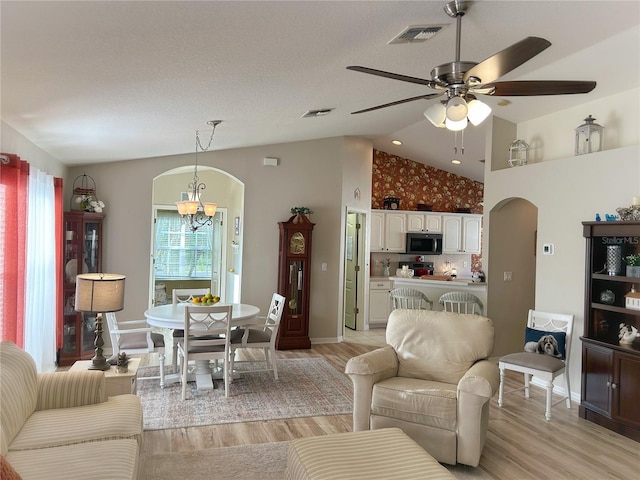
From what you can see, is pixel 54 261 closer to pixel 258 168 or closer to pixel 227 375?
pixel 227 375

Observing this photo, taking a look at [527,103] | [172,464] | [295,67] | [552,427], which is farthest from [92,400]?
[527,103]

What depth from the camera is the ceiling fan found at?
2385mm

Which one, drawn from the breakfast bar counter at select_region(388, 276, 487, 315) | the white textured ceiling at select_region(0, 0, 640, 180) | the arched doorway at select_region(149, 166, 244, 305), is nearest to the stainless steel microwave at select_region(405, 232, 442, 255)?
the breakfast bar counter at select_region(388, 276, 487, 315)

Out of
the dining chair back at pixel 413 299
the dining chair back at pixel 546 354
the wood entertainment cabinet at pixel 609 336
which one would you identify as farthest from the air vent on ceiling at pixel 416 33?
the dining chair back at pixel 413 299

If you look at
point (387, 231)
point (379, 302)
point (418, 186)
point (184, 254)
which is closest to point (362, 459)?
point (379, 302)

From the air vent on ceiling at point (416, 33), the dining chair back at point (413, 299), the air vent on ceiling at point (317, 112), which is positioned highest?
the air vent on ceiling at point (416, 33)

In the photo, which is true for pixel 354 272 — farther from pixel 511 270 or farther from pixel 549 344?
pixel 549 344

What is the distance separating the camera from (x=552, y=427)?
4.05 metres

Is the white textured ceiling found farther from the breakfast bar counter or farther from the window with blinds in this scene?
the window with blinds

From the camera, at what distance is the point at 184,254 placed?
962 cm

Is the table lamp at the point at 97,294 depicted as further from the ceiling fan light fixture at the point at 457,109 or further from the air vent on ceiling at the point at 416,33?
the air vent on ceiling at the point at 416,33

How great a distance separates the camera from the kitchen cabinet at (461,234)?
9.13 m

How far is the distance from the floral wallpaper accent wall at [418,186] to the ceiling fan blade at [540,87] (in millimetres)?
6043

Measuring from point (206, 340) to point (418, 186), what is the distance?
588 cm
